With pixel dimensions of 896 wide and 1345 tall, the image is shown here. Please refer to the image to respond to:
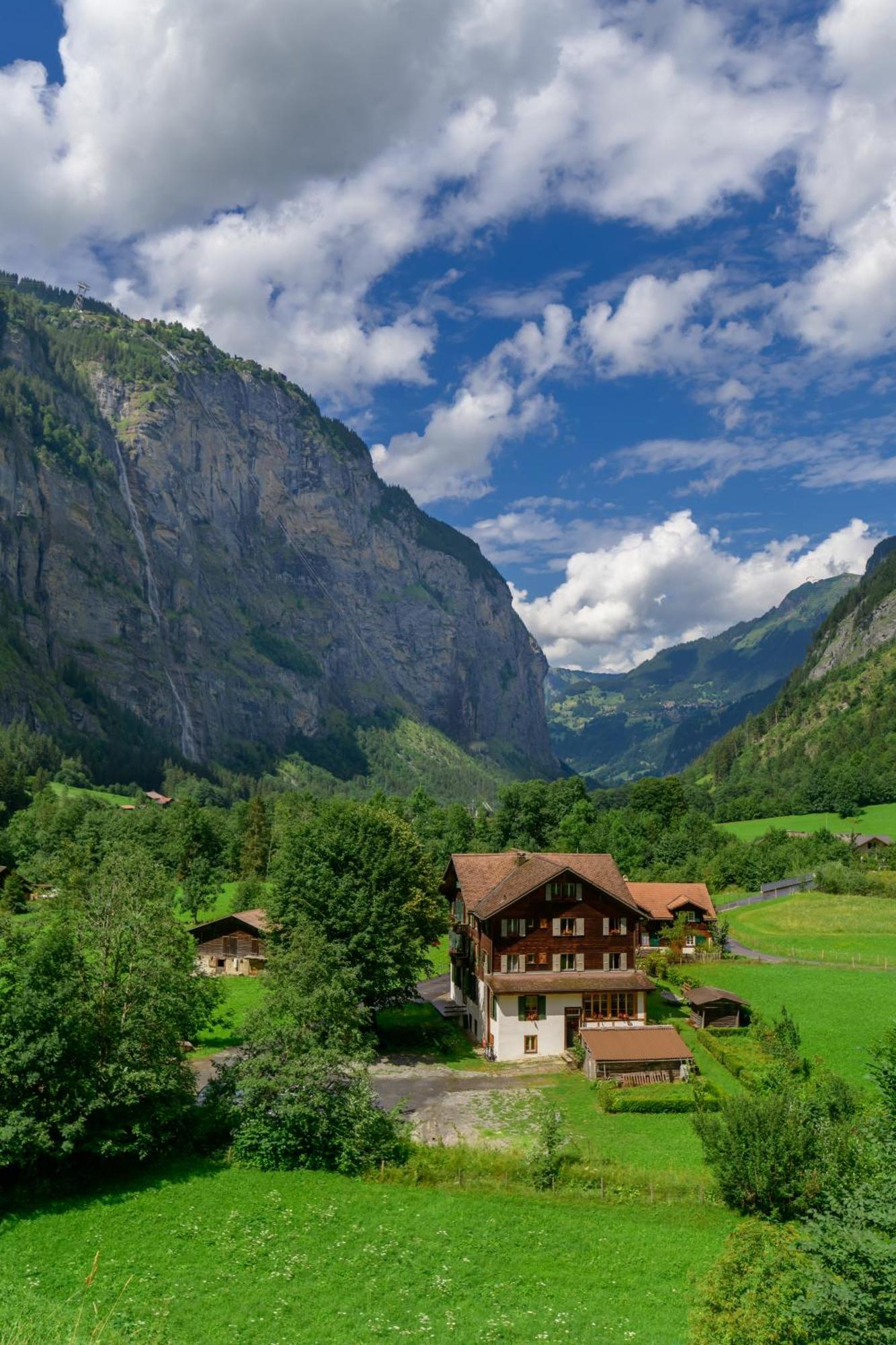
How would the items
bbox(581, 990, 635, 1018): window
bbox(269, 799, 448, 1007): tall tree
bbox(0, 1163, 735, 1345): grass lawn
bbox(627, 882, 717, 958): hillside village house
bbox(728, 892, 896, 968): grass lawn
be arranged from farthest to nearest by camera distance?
bbox(627, 882, 717, 958): hillside village house
bbox(728, 892, 896, 968): grass lawn
bbox(581, 990, 635, 1018): window
bbox(269, 799, 448, 1007): tall tree
bbox(0, 1163, 735, 1345): grass lawn

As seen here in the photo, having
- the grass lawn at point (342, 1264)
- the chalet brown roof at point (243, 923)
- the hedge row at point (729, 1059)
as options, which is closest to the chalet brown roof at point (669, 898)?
the hedge row at point (729, 1059)

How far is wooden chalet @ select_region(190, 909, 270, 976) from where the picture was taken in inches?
3022

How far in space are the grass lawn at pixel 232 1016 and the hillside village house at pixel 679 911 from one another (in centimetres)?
3952

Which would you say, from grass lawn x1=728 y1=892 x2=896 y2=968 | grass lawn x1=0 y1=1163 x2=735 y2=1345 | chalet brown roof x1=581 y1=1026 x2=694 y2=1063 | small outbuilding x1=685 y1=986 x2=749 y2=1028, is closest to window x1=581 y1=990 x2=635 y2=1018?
chalet brown roof x1=581 y1=1026 x2=694 y2=1063

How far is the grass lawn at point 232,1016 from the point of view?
1919 inches

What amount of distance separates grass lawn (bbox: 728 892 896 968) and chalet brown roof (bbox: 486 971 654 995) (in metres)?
32.4

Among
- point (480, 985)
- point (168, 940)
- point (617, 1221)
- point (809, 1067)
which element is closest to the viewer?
point (617, 1221)

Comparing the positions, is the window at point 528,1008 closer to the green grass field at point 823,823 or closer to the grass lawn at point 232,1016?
the grass lawn at point 232,1016

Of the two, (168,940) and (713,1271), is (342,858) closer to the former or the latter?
(168,940)

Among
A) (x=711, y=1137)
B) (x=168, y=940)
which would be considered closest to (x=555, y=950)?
(x=711, y=1137)

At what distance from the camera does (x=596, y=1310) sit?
2267 centimetres

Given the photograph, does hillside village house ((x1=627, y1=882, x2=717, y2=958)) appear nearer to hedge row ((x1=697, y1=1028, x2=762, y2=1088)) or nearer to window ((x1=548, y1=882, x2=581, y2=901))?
hedge row ((x1=697, y1=1028, x2=762, y2=1088))

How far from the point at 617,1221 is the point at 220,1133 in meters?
16.1

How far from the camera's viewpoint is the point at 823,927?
A: 86.8m
